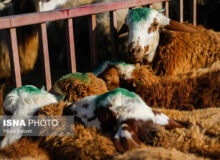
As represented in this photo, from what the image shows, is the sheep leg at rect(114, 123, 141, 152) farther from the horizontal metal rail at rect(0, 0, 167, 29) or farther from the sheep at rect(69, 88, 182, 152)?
the horizontal metal rail at rect(0, 0, 167, 29)

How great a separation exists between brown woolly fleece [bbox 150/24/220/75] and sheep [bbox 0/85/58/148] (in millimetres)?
1020

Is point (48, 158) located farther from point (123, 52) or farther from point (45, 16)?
point (123, 52)

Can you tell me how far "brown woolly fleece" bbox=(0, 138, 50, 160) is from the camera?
134 centimetres

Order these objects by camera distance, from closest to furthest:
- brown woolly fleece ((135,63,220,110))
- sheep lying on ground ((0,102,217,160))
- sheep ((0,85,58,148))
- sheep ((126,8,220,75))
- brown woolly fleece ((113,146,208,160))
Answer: brown woolly fleece ((113,146,208,160)) < sheep lying on ground ((0,102,217,160)) < sheep ((0,85,58,148)) < brown woolly fleece ((135,63,220,110)) < sheep ((126,8,220,75))

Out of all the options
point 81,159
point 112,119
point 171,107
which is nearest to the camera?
point 81,159

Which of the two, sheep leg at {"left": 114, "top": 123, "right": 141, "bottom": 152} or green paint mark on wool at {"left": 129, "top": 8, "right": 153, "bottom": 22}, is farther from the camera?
green paint mark on wool at {"left": 129, "top": 8, "right": 153, "bottom": 22}

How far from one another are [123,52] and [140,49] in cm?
100

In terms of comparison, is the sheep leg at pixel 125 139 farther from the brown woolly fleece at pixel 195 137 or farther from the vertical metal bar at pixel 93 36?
the vertical metal bar at pixel 93 36

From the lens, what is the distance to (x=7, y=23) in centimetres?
193

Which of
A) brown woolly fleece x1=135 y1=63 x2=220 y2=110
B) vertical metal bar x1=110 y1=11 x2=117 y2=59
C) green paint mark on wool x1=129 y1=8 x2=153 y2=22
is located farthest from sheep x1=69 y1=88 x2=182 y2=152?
vertical metal bar x1=110 y1=11 x2=117 y2=59

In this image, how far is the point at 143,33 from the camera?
226cm

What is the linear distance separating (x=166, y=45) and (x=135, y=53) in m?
0.29

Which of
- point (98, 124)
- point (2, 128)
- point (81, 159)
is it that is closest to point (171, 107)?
point (98, 124)

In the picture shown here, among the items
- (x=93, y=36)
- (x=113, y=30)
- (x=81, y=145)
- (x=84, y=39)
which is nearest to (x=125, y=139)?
(x=81, y=145)
